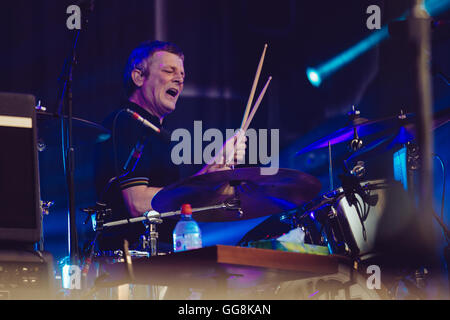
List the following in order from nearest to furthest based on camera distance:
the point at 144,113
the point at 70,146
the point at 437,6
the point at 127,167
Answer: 1. the point at 127,167
2. the point at 70,146
3. the point at 144,113
4. the point at 437,6

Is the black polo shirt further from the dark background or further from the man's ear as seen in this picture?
the dark background

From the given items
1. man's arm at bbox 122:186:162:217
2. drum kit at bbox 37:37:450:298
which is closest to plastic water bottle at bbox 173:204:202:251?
drum kit at bbox 37:37:450:298

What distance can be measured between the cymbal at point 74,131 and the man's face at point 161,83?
27.4 inches

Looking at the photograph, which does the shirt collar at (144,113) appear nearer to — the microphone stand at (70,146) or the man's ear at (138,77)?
the man's ear at (138,77)

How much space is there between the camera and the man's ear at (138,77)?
3049 millimetres

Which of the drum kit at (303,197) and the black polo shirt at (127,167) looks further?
the black polo shirt at (127,167)

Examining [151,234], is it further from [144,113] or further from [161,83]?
[161,83]

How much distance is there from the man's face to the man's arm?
0.65m

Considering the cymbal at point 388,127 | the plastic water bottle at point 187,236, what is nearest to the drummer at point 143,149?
the plastic water bottle at point 187,236

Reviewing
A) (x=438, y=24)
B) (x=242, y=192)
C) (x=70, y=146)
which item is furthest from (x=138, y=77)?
(x=438, y=24)

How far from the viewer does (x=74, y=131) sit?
7.48 feet

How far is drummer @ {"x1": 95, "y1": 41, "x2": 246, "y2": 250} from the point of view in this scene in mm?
2080

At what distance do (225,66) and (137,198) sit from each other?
5.02 ft
